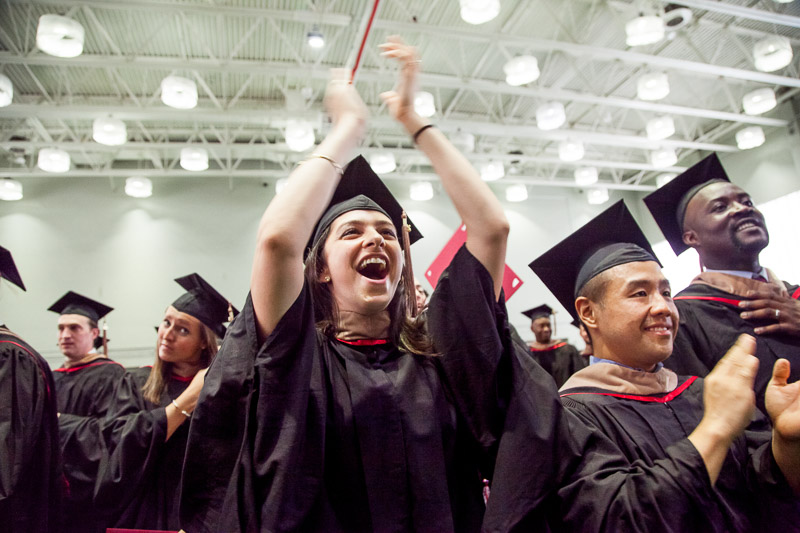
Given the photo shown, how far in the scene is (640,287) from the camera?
1.91 metres

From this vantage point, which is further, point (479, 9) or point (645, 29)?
point (645, 29)

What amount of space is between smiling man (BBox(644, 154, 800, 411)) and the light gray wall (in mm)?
9754

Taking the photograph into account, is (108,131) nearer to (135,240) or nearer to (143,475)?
(135,240)

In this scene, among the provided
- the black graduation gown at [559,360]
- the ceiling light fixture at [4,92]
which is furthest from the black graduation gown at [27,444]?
the black graduation gown at [559,360]

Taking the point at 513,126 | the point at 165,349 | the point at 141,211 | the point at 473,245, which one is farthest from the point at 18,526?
the point at 141,211

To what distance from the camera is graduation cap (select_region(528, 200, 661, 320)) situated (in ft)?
6.77

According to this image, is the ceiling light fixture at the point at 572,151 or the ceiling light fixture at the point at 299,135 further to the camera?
the ceiling light fixture at the point at 572,151

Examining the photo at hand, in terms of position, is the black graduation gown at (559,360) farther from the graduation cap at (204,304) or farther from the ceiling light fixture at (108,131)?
the ceiling light fixture at (108,131)

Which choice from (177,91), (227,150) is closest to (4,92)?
(177,91)

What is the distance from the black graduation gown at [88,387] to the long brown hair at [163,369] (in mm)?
679

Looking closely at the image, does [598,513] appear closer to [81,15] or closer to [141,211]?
[81,15]

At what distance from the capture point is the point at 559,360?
308 inches

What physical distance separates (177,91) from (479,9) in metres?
4.08

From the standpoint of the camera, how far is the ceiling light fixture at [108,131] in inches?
297
